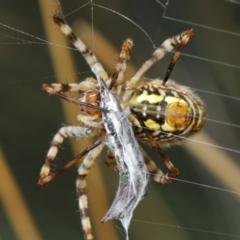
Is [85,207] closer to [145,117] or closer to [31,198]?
[31,198]

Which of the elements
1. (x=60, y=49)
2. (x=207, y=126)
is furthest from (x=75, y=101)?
(x=207, y=126)

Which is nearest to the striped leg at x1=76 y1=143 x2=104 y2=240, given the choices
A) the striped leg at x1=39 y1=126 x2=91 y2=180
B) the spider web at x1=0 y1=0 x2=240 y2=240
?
the striped leg at x1=39 y1=126 x2=91 y2=180

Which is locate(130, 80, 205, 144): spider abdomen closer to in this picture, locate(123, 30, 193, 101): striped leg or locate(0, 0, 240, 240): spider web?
locate(123, 30, 193, 101): striped leg

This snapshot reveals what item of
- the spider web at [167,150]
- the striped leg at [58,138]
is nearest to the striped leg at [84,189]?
the striped leg at [58,138]

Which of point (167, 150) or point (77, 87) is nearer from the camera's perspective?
point (77, 87)

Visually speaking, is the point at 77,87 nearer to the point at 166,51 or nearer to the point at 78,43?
the point at 78,43

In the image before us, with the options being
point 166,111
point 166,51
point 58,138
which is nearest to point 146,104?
point 166,111
